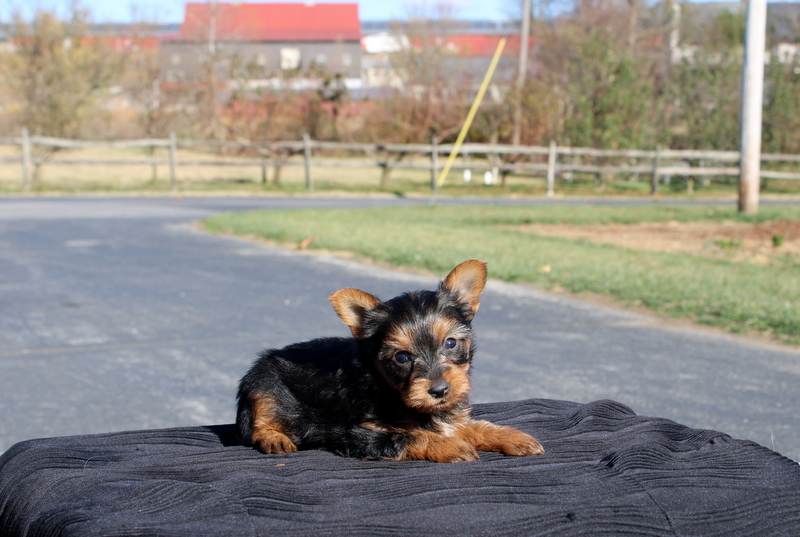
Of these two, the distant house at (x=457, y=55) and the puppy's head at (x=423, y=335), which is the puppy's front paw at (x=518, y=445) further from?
the distant house at (x=457, y=55)

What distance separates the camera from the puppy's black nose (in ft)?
9.25

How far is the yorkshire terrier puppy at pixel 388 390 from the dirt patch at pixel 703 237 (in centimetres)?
953

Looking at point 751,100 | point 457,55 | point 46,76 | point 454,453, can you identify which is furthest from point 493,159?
point 454,453

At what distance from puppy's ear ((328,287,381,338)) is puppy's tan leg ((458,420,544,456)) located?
62cm

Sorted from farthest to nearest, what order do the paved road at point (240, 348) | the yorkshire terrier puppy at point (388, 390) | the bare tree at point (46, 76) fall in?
the bare tree at point (46, 76) → the paved road at point (240, 348) → the yorkshire terrier puppy at point (388, 390)

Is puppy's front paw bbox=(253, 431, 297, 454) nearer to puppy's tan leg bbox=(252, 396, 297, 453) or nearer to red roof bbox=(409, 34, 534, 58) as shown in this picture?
puppy's tan leg bbox=(252, 396, 297, 453)

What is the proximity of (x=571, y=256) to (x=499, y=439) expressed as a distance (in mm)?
8612

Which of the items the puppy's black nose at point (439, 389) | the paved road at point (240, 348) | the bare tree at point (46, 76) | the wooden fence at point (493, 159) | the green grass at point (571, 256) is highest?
the bare tree at point (46, 76)

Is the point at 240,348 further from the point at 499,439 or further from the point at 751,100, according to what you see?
the point at 751,100

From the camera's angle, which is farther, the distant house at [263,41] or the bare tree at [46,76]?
the distant house at [263,41]

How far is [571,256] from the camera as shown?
11570 millimetres

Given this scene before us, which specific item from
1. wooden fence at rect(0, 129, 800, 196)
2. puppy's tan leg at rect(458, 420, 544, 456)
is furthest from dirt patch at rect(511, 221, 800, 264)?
wooden fence at rect(0, 129, 800, 196)

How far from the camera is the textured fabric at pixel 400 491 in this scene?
2479 millimetres

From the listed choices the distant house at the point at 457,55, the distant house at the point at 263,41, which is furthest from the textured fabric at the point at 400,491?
the distant house at the point at 457,55
